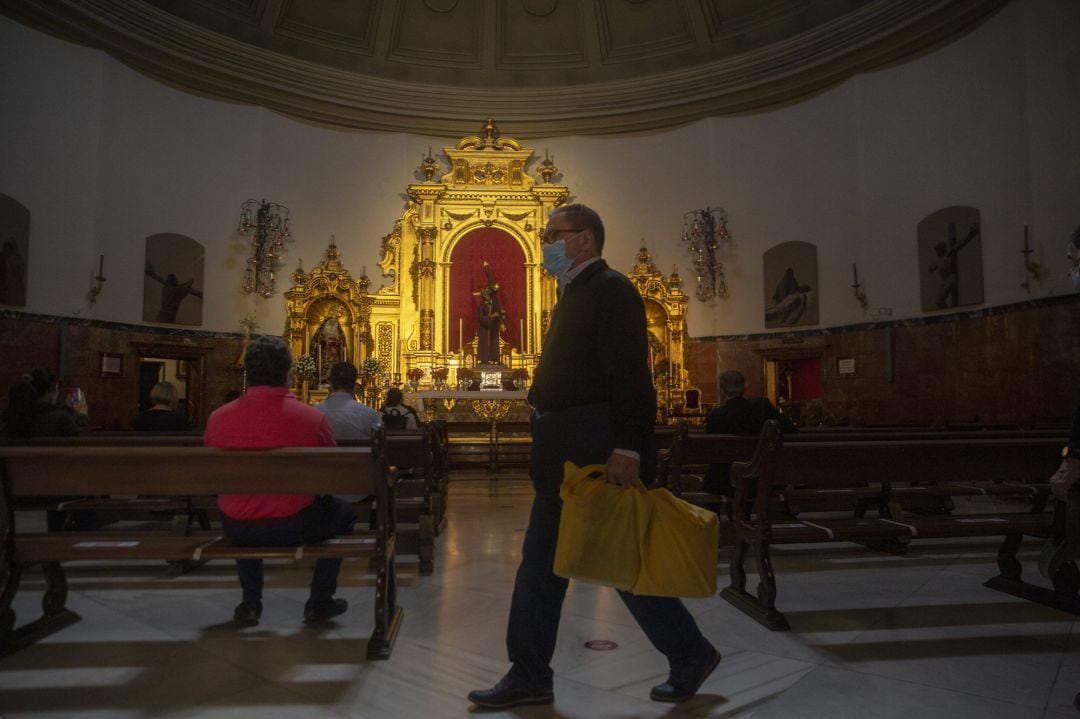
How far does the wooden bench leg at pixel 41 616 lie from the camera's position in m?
3.02

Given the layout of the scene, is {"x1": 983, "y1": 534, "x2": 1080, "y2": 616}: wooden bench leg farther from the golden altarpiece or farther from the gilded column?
the gilded column

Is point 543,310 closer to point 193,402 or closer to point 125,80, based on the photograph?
point 193,402

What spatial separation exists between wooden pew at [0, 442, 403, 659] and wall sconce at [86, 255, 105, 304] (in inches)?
395

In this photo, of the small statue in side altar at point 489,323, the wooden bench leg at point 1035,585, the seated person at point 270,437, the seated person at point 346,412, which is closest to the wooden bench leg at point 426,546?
the seated person at point 346,412

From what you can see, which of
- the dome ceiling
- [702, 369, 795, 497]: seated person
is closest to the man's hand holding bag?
[702, 369, 795, 497]: seated person

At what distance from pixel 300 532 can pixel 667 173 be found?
44.4 feet

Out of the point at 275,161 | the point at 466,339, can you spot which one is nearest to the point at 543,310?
the point at 466,339

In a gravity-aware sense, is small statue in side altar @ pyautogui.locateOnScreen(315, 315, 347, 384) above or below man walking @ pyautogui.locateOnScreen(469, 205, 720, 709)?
above

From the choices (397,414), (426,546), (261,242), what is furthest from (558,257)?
(261,242)

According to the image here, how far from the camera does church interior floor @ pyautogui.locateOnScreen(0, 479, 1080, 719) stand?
2477 mm

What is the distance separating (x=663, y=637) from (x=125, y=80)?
1425 cm

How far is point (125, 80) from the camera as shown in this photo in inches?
500

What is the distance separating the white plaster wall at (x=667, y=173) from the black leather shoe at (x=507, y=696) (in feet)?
34.0

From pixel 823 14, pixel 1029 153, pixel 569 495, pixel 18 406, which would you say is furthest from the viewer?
pixel 823 14
